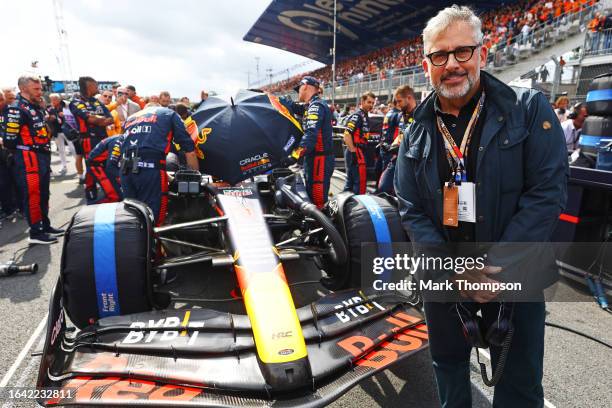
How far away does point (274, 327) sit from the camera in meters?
1.83

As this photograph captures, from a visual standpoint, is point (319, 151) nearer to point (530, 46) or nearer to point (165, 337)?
point (165, 337)

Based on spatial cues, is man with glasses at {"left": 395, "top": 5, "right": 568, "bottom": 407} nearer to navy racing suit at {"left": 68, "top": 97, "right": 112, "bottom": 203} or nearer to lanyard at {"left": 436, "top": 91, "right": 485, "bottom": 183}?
lanyard at {"left": 436, "top": 91, "right": 485, "bottom": 183}

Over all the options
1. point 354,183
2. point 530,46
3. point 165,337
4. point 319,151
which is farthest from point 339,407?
point 530,46

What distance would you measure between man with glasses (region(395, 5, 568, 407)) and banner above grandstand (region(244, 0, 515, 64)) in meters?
25.1

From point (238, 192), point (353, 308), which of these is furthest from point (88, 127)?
point (353, 308)

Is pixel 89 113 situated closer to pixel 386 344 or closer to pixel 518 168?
pixel 386 344

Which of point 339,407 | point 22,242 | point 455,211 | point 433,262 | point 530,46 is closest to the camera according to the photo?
point 455,211

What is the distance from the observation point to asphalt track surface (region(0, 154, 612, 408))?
2012 millimetres

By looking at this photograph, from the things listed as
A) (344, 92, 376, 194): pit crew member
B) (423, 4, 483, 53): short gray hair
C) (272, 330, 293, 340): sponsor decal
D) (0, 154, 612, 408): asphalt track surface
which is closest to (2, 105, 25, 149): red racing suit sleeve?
(0, 154, 612, 408): asphalt track surface

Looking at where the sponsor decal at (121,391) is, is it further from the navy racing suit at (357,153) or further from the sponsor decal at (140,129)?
the navy racing suit at (357,153)

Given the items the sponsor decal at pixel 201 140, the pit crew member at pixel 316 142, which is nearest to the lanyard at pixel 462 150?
the sponsor decal at pixel 201 140

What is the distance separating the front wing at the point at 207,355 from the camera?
154 cm

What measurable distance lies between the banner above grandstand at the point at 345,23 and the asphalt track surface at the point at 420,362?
953 inches

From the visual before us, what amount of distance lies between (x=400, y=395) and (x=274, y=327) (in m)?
0.81
